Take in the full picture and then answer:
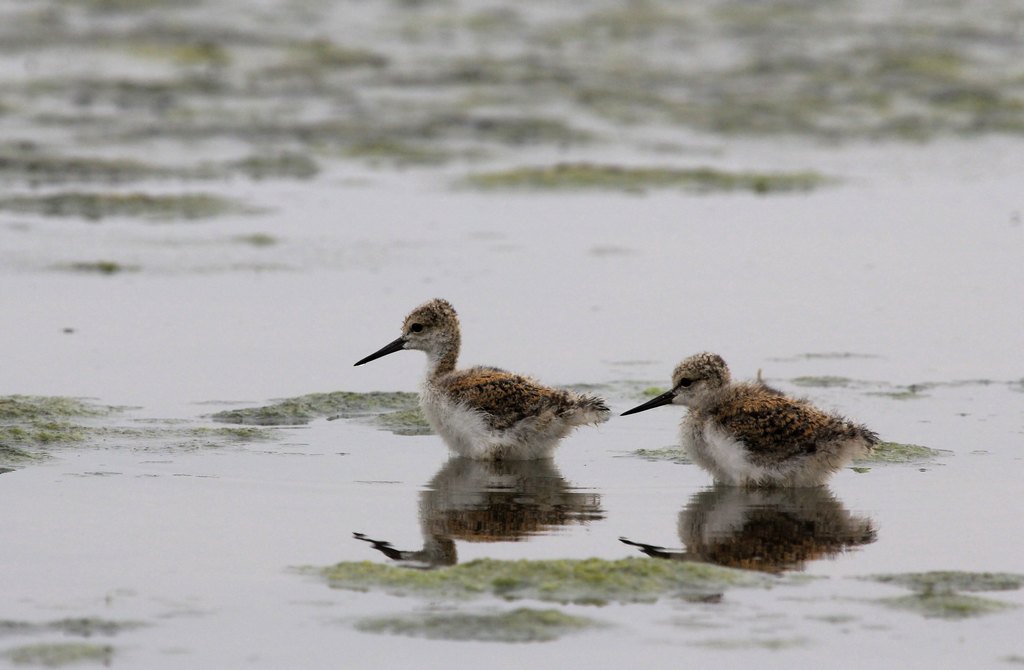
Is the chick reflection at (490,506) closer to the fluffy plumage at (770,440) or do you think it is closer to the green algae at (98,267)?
the fluffy plumage at (770,440)

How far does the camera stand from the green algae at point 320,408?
10.9 m

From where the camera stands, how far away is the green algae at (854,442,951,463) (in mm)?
10031

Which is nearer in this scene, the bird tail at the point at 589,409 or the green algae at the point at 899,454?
the green algae at the point at 899,454

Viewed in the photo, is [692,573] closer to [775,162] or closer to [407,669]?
[407,669]

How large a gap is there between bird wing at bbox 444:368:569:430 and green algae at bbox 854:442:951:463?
168 cm

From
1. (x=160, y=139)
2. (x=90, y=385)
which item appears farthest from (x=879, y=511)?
(x=160, y=139)

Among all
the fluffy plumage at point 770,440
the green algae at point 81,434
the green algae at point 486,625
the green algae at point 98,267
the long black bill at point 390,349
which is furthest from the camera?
the green algae at point 98,267

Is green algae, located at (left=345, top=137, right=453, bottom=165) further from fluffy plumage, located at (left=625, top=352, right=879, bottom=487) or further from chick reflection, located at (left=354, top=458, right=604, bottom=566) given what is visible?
fluffy plumage, located at (left=625, top=352, right=879, bottom=487)

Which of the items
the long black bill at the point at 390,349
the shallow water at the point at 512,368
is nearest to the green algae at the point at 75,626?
the shallow water at the point at 512,368

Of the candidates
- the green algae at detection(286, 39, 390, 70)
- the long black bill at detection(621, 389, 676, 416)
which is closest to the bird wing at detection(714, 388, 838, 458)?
the long black bill at detection(621, 389, 676, 416)

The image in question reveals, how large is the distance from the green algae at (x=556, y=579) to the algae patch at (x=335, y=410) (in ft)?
10.5

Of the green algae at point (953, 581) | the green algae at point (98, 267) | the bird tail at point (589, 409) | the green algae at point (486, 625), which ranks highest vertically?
the green algae at point (98, 267)

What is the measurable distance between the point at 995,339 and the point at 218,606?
294 inches

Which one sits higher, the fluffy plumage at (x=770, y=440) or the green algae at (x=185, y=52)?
the green algae at (x=185, y=52)
